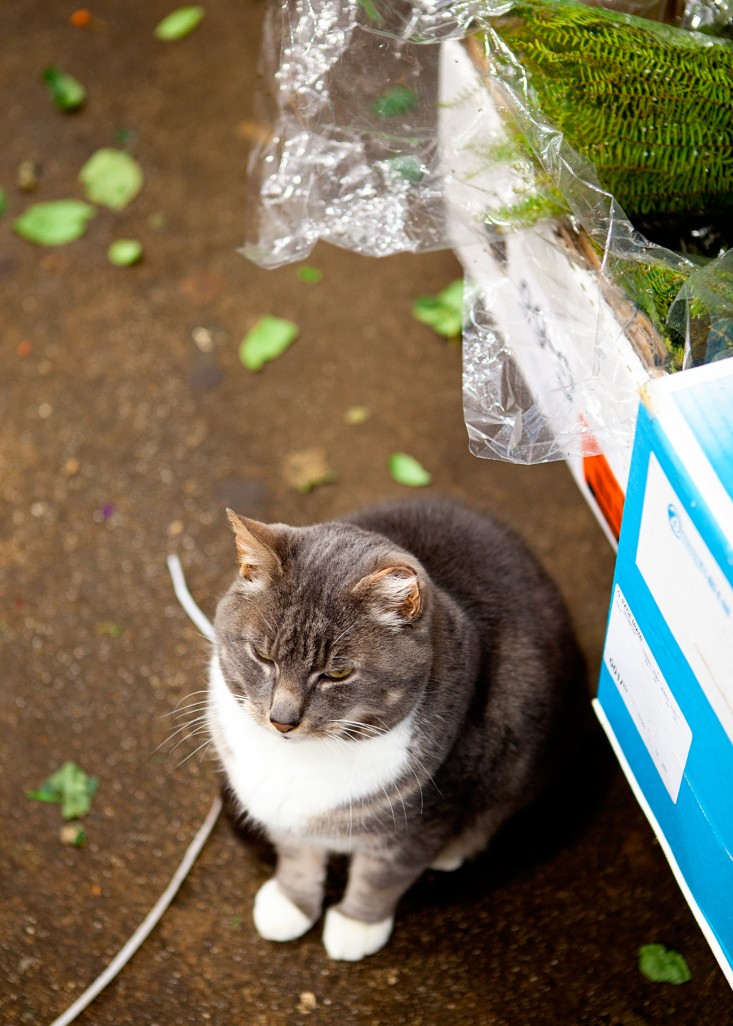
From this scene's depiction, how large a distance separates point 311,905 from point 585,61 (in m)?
1.39

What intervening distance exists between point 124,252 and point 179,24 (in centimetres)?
84

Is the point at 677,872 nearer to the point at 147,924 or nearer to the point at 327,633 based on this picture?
the point at 327,633

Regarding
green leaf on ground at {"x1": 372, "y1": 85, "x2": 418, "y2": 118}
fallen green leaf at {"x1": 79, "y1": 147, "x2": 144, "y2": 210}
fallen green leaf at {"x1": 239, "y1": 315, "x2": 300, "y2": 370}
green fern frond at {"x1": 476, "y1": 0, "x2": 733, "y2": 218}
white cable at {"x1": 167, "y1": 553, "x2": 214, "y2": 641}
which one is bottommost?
white cable at {"x1": 167, "y1": 553, "x2": 214, "y2": 641}

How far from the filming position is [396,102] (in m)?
1.63

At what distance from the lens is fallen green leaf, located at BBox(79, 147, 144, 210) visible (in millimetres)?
2736

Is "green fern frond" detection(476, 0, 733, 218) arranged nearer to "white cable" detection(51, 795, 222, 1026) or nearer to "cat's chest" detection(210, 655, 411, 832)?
"cat's chest" detection(210, 655, 411, 832)

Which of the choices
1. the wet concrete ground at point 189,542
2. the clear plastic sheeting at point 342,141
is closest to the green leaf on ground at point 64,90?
the wet concrete ground at point 189,542

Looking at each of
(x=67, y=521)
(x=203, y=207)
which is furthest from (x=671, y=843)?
(x=203, y=207)

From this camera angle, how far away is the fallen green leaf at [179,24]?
2988 millimetres

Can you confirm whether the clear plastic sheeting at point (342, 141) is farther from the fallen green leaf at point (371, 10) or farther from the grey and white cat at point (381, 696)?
the grey and white cat at point (381, 696)

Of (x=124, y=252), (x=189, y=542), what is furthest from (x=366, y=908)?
(x=124, y=252)

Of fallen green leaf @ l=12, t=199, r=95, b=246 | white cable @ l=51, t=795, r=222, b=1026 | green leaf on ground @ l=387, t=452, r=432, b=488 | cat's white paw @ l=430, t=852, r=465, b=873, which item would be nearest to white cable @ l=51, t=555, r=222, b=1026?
white cable @ l=51, t=795, r=222, b=1026

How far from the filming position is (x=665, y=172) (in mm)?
1488

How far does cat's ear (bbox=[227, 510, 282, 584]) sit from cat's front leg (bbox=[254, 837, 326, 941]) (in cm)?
55
